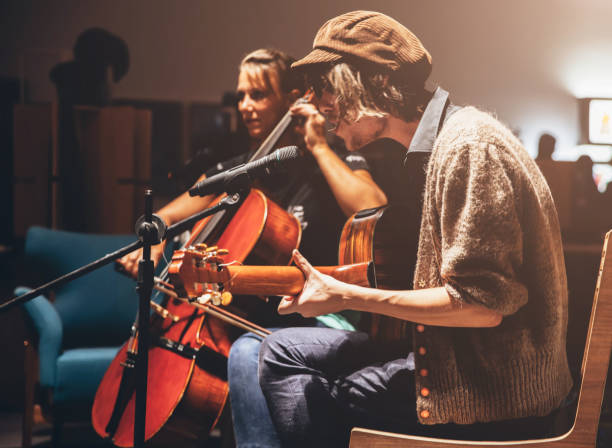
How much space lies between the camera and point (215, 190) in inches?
57.9

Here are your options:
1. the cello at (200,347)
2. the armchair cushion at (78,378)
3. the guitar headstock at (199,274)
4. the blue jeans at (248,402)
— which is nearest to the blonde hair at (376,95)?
the cello at (200,347)

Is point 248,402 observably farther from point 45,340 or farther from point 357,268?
point 45,340

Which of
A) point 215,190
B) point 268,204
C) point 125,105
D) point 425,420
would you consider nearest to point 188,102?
point 125,105

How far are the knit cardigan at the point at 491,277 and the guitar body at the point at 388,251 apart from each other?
0.59ft

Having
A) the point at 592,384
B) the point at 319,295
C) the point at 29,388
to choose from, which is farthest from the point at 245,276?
the point at 29,388

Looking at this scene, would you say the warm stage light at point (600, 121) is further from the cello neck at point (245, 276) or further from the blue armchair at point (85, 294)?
the blue armchair at point (85, 294)

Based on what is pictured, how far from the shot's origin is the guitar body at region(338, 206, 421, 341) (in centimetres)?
149

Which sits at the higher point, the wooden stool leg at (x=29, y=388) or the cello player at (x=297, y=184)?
the cello player at (x=297, y=184)

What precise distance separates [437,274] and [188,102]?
2029mm

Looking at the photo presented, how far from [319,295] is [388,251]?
0.85ft

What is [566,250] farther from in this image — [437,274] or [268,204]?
[268,204]

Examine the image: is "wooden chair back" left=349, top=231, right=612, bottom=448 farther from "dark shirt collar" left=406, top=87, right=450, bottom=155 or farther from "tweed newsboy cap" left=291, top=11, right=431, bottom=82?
"tweed newsboy cap" left=291, top=11, right=431, bottom=82

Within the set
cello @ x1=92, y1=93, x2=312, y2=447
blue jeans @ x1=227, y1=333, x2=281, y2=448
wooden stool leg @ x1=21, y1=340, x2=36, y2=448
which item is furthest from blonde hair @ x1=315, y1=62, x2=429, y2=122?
wooden stool leg @ x1=21, y1=340, x2=36, y2=448

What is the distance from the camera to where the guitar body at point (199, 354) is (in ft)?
5.62
